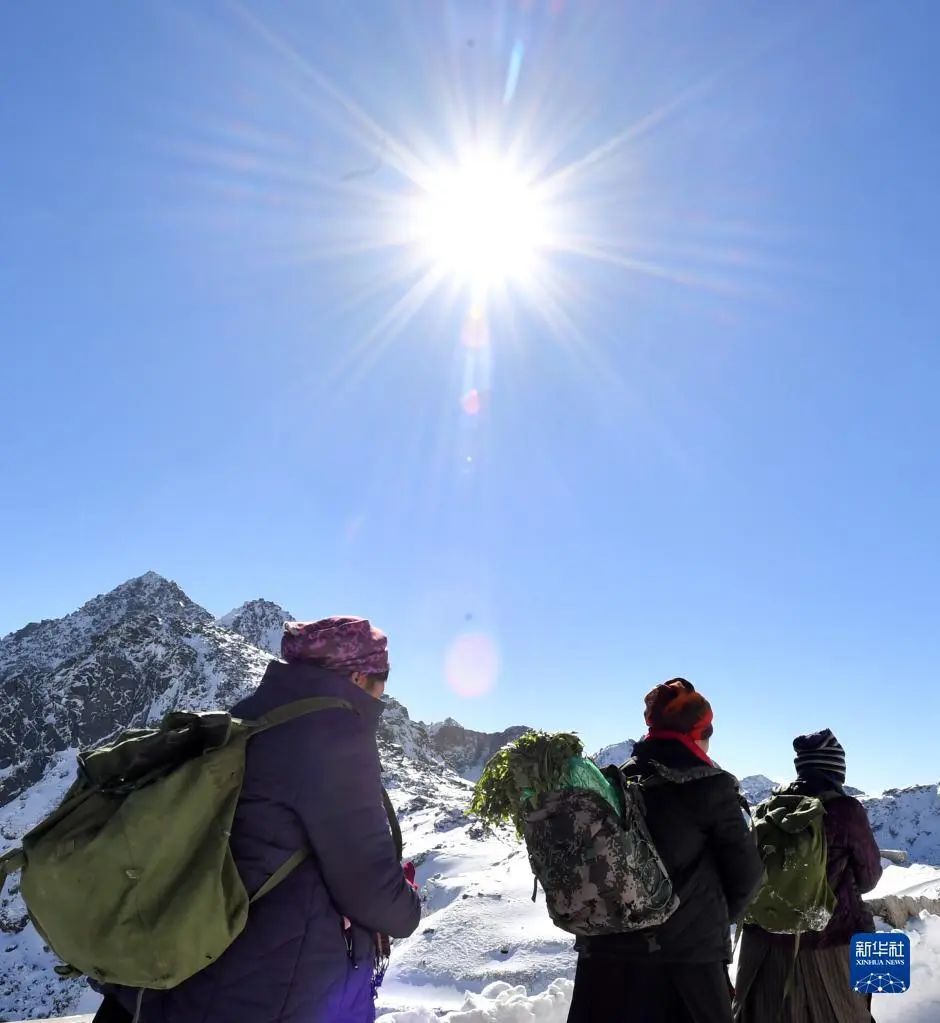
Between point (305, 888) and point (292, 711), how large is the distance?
2.06 ft

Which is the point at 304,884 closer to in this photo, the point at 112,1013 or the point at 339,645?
the point at 339,645

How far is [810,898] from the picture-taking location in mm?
5074

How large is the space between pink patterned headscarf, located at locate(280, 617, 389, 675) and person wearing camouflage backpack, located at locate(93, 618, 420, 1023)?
20 cm

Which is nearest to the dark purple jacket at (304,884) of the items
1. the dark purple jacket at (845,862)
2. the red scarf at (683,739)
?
the red scarf at (683,739)

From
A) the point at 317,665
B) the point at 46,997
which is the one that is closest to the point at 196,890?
the point at 317,665

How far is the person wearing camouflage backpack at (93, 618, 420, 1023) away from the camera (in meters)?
2.52

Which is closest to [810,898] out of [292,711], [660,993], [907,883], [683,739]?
[660,993]

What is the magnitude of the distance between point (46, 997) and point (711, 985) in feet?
474

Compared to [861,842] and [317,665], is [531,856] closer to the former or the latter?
[317,665]

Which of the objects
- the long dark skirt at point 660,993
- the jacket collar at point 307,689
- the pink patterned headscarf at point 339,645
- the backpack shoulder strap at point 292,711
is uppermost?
the pink patterned headscarf at point 339,645

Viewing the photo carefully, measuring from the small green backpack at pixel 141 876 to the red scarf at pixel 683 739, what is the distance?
2459mm

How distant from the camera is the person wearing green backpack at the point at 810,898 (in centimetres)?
508

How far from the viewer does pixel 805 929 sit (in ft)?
16.8

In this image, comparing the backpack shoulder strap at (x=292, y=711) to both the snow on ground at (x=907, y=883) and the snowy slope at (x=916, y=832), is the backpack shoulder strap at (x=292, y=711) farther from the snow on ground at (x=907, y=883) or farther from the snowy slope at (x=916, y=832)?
the snowy slope at (x=916, y=832)
